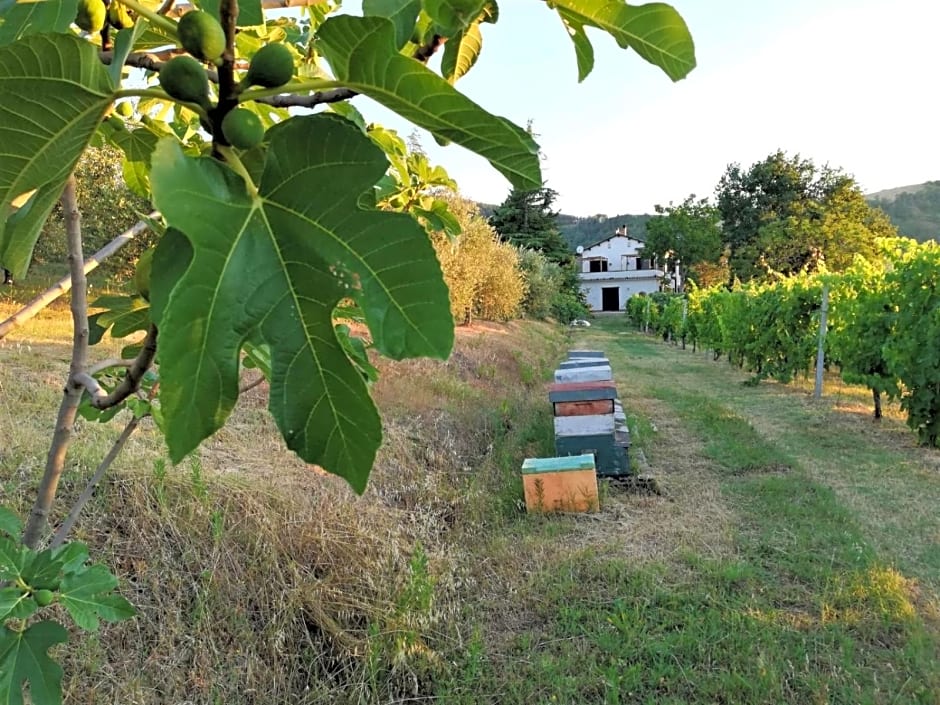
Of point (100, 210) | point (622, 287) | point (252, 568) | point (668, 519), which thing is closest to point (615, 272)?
point (622, 287)

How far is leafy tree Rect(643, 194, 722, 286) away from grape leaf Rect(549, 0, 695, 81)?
4995 cm

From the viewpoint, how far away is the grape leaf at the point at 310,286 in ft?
1.81

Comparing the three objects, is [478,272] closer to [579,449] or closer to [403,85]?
[579,449]

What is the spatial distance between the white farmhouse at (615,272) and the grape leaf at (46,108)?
55.0m

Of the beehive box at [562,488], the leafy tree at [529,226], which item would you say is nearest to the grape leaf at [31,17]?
the beehive box at [562,488]

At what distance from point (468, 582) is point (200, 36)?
12.9ft

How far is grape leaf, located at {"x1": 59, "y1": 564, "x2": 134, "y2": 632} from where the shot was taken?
44.0 inches

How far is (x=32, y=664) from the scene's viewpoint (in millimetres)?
967

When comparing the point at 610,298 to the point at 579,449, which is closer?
the point at 579,449

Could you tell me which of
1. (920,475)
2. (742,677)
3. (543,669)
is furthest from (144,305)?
(920,475)

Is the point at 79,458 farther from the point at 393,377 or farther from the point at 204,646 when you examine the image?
the point at 393,377

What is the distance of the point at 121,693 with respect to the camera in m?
2.58

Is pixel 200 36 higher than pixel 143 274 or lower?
higher

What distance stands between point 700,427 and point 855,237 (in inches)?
1274
